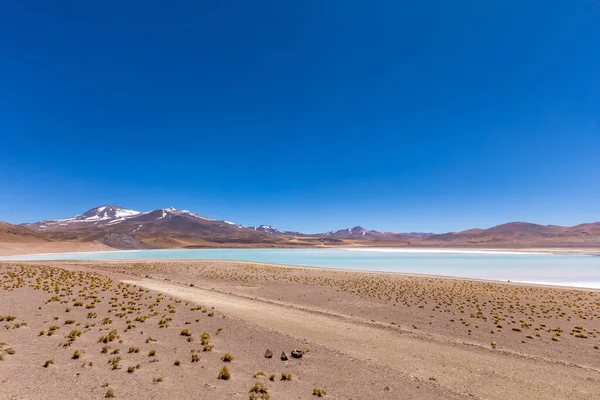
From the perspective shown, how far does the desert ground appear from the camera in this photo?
8.61 m

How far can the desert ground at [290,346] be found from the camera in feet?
28.2

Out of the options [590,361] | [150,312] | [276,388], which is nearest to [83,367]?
[276,388]

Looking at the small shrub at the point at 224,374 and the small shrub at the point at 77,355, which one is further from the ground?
the small shrub at the point at 77,355

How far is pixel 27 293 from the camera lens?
20406 mm

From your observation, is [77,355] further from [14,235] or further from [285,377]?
[14,235]

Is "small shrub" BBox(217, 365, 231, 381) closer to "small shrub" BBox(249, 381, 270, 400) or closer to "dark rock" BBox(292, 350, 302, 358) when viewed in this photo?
"small shrub" BBox(249, 381, 270, 400)

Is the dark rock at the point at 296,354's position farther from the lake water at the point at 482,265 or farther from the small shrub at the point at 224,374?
the lake water at the point at 482,265

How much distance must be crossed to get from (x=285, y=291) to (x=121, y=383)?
19799mm

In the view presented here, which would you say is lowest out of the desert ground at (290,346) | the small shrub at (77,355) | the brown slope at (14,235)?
the desert ground at (290,346)

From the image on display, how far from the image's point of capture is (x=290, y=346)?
12180 millimetres

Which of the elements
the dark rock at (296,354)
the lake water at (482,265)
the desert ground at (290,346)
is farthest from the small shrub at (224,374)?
the lake water at (482,265)

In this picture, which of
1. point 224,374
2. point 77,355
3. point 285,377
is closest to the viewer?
point 224,374

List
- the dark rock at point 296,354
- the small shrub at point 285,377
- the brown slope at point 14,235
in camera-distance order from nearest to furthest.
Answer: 1. the small shrub at point 285,377
2. the dark rock at point 296,354
3. the brown slope at point 14,235

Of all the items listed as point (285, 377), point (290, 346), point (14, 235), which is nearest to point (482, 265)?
point (290, 346)
